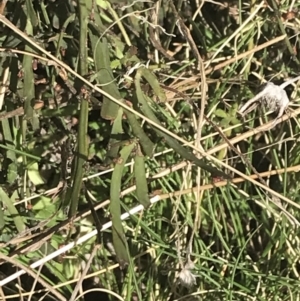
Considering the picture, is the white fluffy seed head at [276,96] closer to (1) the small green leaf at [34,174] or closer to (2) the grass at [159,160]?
(2) the grass at [159,160]

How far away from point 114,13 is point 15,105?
0.70ft

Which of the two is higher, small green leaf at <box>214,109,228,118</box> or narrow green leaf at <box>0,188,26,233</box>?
small green leaf at <box>214,109,228,118</box>

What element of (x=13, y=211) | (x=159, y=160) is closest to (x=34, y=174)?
(x=13, y=211)

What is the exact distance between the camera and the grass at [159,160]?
95cm

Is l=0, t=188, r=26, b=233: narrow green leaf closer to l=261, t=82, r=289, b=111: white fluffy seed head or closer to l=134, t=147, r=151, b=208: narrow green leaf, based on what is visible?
l=134, t=147, r=151, b=208: narrow green leaf

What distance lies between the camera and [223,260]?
40.3 inches

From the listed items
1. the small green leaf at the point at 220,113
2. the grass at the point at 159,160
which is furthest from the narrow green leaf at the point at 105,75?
the small green leaf at the point at 220,113

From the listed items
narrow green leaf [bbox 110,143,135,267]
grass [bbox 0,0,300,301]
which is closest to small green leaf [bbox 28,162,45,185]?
grass [bbox 0,0,300,301]

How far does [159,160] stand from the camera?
103 centimetres

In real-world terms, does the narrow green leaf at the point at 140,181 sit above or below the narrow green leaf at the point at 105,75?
below

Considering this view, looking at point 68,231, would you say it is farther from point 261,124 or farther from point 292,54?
point 292,54

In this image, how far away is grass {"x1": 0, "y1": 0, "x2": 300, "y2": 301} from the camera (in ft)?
3.11

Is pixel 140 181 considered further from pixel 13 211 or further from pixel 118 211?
pixel 13 211

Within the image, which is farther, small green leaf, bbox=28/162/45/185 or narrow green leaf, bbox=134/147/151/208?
small green leaf, bbox=28/162/45/185
